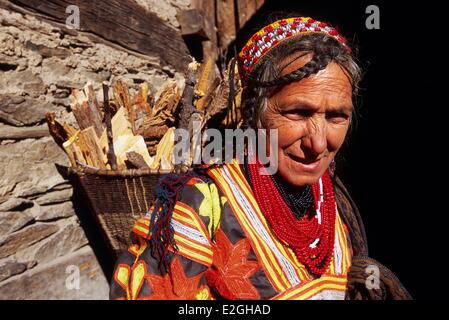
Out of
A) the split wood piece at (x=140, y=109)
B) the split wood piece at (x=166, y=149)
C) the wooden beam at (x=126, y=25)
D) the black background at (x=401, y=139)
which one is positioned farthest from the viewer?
the black background at (x=401, y=139)

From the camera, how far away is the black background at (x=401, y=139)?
345cm

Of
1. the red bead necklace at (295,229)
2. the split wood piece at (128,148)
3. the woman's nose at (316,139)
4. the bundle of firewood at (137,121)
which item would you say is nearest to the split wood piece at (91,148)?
the bundle of firewood at (137,121)

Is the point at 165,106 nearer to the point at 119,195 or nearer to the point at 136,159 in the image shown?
the point at 136,159

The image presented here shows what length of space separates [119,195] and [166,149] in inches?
15.7

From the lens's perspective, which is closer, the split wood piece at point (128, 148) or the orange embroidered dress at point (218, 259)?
the orange embroidered dress at point (218, 259)

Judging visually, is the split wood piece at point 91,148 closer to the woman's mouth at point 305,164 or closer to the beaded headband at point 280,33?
the beaded headband at point 280,33

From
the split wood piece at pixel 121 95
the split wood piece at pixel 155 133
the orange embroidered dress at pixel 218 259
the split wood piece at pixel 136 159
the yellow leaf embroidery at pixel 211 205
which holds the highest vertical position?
the split wood piece at pixel 121 95

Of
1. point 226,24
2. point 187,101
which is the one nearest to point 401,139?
point 226,24

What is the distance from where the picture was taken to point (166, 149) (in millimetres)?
2023

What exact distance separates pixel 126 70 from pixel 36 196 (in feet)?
3.87

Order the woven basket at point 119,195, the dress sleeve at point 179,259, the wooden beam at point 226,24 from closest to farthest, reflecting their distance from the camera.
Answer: the dress sleeve at point 179,259 < the woven basket at point 119,195 < the wooden beam at point 226,24

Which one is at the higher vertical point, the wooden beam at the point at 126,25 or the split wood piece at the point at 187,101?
the wooden beam at the point at 126,25

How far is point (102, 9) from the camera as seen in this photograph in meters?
2.39
